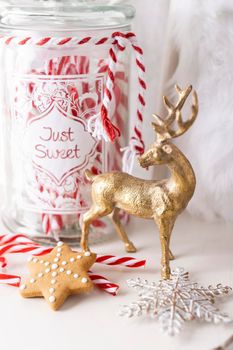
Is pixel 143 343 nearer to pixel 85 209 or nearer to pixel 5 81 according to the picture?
pixel 85 209

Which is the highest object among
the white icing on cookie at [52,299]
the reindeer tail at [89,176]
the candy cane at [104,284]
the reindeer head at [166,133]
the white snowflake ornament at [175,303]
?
the reindeer head at [166,133]

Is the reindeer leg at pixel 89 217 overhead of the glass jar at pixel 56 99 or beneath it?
beneath

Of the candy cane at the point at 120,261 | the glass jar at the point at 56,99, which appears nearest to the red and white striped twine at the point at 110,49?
the glass jar at the point at 56,99

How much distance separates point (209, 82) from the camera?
0.77m

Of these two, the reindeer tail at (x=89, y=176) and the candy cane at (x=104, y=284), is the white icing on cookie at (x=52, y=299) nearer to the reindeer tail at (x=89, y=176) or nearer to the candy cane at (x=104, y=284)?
the candy cane at (x=104, y=284)

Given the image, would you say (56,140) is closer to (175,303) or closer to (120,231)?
(120,231)

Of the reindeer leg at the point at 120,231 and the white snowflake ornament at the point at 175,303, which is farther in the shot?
the reindeer leg at the point at 120,231

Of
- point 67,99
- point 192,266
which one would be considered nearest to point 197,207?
point 192,266

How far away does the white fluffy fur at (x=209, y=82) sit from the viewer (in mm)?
745

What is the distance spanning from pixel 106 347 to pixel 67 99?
1.05 ft

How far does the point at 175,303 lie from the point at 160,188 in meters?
0.13

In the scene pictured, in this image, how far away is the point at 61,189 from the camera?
0.75 meters

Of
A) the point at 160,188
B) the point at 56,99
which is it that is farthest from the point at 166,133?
the point at 56,99

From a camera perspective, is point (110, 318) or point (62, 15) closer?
point (110, 318)
